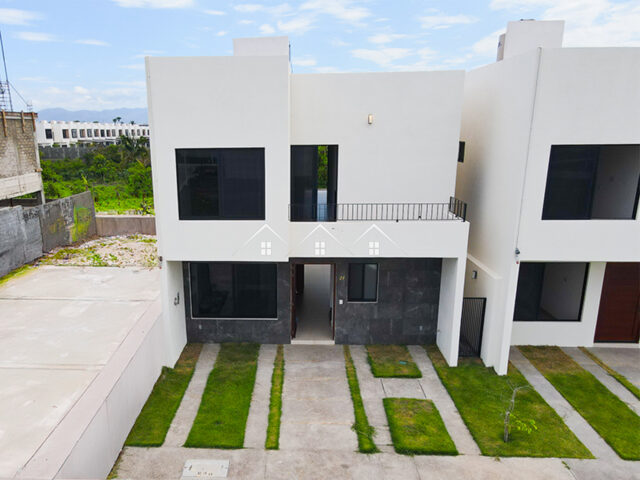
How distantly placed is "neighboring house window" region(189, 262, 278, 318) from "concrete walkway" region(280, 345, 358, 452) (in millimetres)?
1444

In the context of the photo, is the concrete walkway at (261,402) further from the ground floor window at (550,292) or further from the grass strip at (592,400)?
the ground floor window at (550,292)

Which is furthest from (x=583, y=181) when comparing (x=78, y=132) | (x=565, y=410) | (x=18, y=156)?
(x=78, y=132)

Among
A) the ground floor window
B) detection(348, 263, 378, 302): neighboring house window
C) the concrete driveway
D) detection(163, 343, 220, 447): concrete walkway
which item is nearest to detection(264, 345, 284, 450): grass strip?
detection(163, 343, 220, 447): concrete walkway

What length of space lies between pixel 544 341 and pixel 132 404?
10.7 metres

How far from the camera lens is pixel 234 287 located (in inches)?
448

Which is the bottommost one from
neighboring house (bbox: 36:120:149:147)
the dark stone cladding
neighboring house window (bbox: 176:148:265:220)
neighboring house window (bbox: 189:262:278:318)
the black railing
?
the dark stone cladding

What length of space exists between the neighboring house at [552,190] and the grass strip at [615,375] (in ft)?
1.51

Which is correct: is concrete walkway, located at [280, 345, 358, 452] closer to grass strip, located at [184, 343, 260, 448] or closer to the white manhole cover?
grass strip, located at [184, 343, 260, 448]

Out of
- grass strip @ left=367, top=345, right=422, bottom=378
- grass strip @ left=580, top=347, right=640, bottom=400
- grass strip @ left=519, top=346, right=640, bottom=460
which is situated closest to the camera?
grass strip @ left=519, top=346, right=640, bottom=460

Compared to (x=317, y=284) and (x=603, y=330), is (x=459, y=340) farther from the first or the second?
(x=317, y=284)

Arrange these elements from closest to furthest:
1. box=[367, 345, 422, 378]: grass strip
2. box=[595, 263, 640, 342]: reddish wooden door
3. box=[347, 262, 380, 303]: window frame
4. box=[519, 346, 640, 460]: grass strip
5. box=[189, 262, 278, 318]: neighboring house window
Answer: box=[519, 346, 640, 460]: grass strip → box=[367, 345, 422, 378]: grass strip → box=[189, 262, 278, 318]: neighboring house window → box=[347, 262, 380, 303]: window frame → box=[595, 263, 640, 342]: reddish wooden door

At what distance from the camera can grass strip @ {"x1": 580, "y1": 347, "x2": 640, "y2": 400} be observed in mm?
9820

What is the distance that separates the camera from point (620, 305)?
1167cm

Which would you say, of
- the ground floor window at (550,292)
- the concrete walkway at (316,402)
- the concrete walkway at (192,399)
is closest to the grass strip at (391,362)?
the concrete walkway at (316,402)
